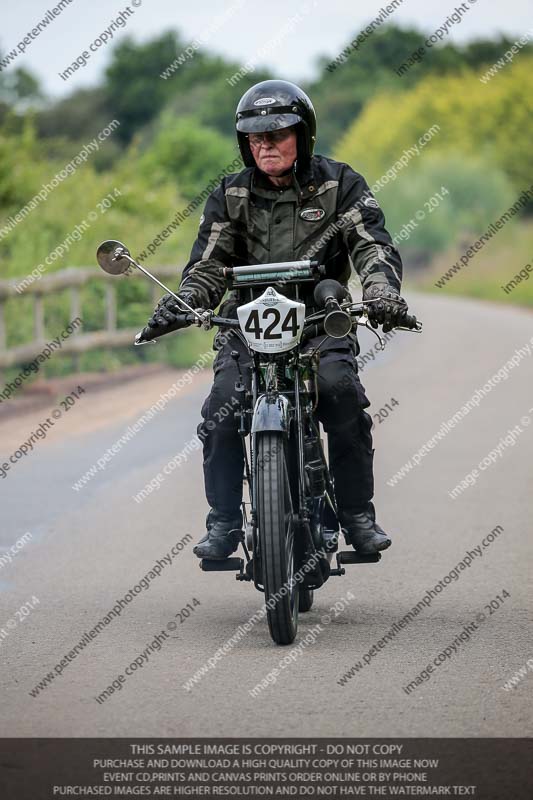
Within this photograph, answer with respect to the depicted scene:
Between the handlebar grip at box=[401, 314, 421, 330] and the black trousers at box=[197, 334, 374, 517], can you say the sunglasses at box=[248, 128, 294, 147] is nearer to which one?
the black trousers at box=[197, 334, 374, 517]

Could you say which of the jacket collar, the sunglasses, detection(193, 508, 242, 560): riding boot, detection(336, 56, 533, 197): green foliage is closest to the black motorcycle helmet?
the sunglasses

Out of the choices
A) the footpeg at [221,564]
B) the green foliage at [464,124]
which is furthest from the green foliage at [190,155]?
the green foliage at [464,124]

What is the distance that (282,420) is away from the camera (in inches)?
225

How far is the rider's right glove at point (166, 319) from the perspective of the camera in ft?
19.2

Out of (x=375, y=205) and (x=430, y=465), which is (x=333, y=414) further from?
(x=430, y=465)

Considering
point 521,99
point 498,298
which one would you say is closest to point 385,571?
point 498,298

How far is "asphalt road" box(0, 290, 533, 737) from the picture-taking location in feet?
16.2

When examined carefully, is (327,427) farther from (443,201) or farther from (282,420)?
(443,201)

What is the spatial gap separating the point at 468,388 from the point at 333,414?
33.8 ft

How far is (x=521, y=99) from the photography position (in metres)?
79.1
